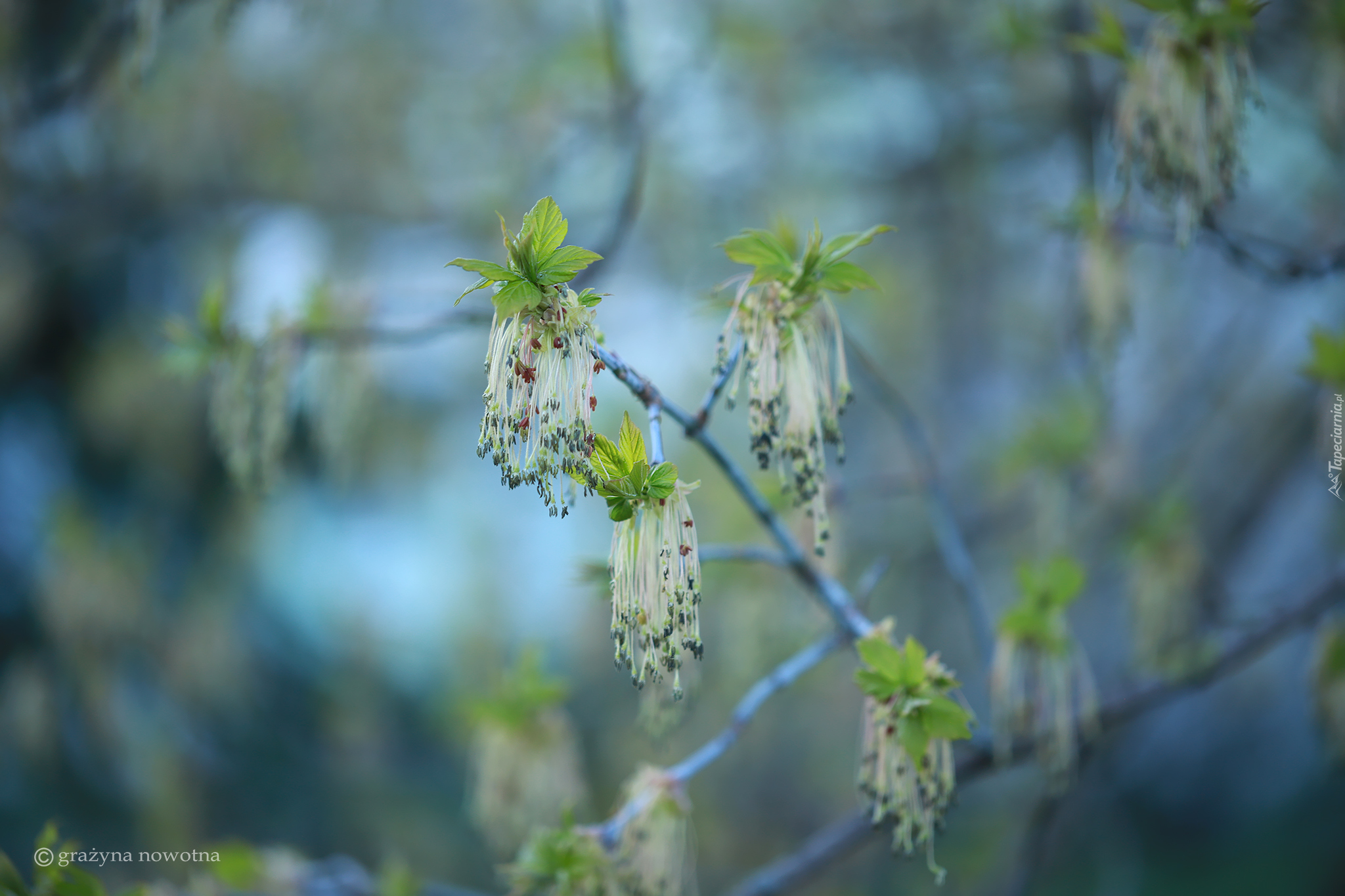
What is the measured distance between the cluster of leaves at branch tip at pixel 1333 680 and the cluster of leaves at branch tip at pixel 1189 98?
39.7 inches

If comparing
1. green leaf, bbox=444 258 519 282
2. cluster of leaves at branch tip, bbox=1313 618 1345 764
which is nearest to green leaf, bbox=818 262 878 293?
green leaf, bbox=444 258 519 282

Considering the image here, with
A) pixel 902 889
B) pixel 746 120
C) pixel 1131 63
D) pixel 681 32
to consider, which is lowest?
pixel 902 889

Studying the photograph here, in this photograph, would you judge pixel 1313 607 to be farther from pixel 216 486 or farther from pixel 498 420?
pixel 216 486

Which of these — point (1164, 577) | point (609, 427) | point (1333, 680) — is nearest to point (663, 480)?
point (1164, 577)

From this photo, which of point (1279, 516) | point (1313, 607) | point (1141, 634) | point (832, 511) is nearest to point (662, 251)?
point (832, 511)

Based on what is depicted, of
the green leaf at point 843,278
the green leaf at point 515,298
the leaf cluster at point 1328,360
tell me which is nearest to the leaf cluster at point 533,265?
the green leaf at point 515,298

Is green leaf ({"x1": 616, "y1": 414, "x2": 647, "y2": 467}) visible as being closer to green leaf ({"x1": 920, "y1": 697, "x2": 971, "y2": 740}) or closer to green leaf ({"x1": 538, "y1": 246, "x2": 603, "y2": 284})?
green leaf ({"x1": 538, "y1": 246, "x2": 603, "y2": 284})

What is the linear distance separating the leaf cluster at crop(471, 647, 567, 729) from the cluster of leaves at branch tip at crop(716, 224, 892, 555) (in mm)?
628

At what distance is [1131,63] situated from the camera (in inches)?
42.8

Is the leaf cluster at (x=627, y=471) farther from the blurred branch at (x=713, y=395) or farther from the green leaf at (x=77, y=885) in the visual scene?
the green leaf at (x=77, y=885)

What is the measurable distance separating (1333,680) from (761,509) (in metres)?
1.41

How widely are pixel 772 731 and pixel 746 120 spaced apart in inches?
89.8

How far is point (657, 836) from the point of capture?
3.15ft

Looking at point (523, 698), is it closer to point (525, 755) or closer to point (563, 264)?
point (525, 755)
